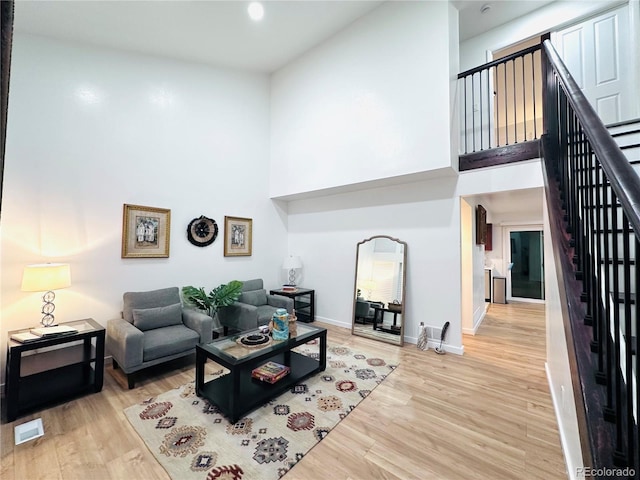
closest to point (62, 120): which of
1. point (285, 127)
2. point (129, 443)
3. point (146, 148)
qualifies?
point (146, 148)

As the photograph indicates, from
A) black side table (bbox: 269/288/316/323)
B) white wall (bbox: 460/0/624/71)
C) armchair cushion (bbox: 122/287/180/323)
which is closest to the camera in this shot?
armchair cushion (bbox: 122/287/180/323)

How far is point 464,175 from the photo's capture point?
3.51 metres

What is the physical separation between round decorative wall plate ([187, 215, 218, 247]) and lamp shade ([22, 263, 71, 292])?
1564mm

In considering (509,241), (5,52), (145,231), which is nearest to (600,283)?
(5,52)

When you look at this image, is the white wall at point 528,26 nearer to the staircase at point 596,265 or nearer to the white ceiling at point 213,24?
the white ceiling at point 213,24

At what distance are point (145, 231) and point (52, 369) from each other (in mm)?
1654

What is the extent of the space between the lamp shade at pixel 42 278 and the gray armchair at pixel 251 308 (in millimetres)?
1868

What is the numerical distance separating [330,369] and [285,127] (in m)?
3.87

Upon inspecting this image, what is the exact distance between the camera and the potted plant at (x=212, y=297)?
12.3 ft

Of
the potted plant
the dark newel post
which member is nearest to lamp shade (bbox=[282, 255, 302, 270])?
the potted plant

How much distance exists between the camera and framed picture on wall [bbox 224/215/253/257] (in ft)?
14.6

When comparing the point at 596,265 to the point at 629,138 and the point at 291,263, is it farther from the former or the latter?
the point at 291,263

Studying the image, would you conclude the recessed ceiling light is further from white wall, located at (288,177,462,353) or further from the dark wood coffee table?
the dark wood coffee table

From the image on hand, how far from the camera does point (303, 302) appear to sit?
4996 mm
